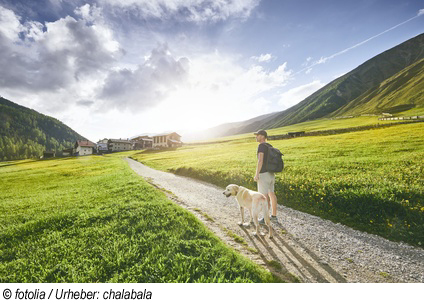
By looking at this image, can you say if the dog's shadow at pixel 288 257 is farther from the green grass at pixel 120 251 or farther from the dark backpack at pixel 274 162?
the dark backpack at pixel 274 162

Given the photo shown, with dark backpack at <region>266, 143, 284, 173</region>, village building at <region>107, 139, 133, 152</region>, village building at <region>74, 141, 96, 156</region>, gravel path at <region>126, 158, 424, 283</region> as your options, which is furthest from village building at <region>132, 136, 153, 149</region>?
gravel path at <region>126, 158, 424, 283</region>

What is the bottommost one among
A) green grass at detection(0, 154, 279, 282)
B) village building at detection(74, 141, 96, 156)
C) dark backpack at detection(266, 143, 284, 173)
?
green grass at detection(0, 154, 279, 282)

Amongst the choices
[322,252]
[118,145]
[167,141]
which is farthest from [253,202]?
[118,145]

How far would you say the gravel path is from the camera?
5195 mm

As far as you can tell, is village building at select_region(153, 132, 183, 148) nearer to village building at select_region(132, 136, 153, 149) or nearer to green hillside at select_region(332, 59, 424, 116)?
village building at select_region(132, 136, 153, 149)

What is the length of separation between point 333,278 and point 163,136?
4237 inches

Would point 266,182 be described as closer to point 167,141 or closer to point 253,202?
point 253,202

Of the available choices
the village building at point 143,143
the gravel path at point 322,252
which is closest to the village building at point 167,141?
the village building at point 143,143

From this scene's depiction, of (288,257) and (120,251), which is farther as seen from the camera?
(288,257)

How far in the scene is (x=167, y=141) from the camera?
4097 inches

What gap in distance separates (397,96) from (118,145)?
663 ft

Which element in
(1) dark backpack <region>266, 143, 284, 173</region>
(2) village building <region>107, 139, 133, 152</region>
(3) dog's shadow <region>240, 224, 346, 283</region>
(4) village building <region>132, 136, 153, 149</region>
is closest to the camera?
(3) dog's shadow <region>240, 224, 346, 283</region>

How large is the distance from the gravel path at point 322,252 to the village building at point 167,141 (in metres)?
95.9

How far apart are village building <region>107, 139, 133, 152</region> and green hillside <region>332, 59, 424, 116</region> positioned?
6579 inches
